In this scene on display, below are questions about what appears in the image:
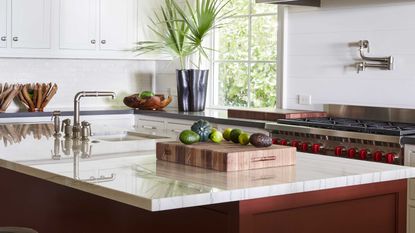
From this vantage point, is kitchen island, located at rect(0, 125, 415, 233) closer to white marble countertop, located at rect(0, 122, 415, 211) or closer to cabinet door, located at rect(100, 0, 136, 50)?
white marble countertop, located at rect(0, 122, 415, 211)

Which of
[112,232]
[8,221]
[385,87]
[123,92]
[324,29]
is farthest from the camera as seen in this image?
[123,92]

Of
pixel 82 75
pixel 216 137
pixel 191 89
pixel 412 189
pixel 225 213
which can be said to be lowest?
pixel 412 189

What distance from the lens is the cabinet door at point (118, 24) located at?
22.5 ft

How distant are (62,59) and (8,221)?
3307mm

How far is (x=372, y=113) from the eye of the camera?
5.23 m

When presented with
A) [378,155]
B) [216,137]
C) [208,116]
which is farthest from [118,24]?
[216,137]

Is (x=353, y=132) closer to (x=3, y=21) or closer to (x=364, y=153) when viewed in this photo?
(x=364, y=153)

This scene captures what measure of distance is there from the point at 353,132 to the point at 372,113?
2.66 ft

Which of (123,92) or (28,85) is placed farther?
(123,92)

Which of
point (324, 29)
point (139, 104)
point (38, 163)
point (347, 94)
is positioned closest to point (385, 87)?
point (347, 94)

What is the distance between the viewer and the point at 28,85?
6.57m

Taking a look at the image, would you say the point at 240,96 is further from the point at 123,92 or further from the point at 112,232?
the point at 112,232

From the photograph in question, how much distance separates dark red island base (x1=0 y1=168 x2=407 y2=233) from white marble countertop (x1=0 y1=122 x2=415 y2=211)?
0.08 m

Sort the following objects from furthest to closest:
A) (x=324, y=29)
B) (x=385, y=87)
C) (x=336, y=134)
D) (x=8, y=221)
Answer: (x=324, y=29)
(x=385, y=87)
(x=336, y=134)
(x=8, y=221)
